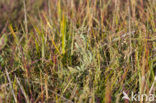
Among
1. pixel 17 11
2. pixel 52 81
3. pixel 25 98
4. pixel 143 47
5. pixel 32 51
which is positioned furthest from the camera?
pixel 17 11

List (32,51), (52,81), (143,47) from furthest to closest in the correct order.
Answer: (32,51) → (143,47) → (52,81)

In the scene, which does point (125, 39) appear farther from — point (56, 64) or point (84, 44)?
point (56, 64)

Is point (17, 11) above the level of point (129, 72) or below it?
above

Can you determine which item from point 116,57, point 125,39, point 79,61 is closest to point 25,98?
point 79,61

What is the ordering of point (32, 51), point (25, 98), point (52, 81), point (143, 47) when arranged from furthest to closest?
point (32, 51) → point (143, 47) → point (52, 81) → point (25, 98)

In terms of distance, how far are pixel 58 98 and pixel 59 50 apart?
15.9 inches

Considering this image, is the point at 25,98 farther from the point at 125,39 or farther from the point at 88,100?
the point at 125,39

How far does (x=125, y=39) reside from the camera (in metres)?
1.32

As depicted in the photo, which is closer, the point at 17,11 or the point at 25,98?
the point at 25,98

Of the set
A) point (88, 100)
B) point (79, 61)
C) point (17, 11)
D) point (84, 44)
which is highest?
point (17, 11)

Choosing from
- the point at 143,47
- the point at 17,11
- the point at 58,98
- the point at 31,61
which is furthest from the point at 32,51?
the point at 17,11

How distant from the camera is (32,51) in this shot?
1.41 m

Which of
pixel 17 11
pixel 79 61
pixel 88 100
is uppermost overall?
pixel 17 11

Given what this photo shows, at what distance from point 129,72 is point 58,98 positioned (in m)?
0.44
